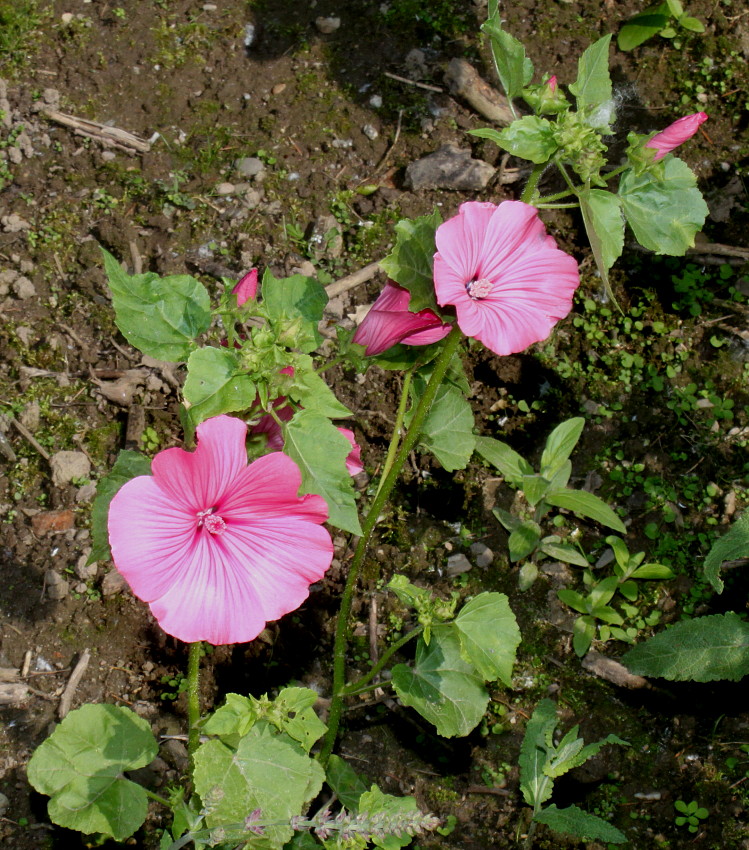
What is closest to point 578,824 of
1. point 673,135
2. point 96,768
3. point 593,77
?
point 96,768

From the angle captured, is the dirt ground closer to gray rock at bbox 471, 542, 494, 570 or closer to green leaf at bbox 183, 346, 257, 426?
gray rock at bbox 471, 542, 494, 570

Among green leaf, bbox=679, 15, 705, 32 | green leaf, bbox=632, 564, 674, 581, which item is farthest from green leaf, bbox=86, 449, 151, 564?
green leaf, bbox=679, 15, 705, 32

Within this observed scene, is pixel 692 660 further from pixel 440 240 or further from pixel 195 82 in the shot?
pixel 195 82

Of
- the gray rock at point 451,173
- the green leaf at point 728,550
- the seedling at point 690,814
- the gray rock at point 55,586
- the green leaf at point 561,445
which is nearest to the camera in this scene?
the green leaf at point 728,550

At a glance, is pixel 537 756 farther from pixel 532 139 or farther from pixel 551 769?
pixel 532 139

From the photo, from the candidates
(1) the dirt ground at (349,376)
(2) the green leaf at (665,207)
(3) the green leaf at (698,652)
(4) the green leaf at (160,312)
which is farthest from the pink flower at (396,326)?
(3) the green leaf at (698,652)

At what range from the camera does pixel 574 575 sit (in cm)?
308

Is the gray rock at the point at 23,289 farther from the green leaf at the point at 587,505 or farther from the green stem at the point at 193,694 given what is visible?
the green leaf at the point at 587,505

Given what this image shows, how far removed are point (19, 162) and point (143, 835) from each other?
8.19 ft

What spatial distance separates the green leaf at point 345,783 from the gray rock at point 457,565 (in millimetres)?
722

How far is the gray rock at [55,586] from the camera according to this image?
2814 mm

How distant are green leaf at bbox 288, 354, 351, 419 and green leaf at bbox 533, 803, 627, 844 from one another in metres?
1.36

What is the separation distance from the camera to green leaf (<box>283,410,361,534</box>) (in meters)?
1.86

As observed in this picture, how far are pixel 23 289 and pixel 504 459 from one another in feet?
6.01
